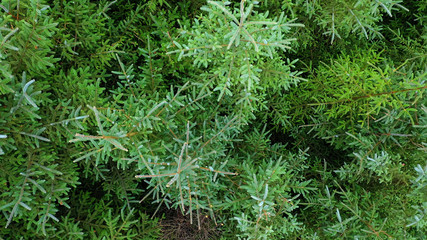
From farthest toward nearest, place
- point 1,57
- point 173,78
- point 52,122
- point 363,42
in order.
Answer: point 363,42
point 173,78
point 52,122
point 1,57

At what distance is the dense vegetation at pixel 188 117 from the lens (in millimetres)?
1112

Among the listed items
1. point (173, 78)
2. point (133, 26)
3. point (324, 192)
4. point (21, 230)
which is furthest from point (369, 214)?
point (21, 230)

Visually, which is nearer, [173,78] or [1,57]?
[1,57]

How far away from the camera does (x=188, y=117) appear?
1.39 m

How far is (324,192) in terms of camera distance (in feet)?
5.90

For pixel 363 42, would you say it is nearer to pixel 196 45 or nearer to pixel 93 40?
→ pixel 196 45

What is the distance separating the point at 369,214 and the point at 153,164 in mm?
1129

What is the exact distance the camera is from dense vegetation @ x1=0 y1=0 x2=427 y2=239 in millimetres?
1112

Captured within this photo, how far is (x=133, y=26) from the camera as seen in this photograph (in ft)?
4.86

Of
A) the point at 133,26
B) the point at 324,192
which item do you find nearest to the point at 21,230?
the point at 133,26

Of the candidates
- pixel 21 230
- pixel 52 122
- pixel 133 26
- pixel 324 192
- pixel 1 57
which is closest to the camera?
pixel 1 57

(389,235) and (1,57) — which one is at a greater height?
(1,57)

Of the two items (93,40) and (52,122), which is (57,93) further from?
(93,40)

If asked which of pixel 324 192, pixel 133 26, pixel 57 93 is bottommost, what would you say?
pixel 324 192
